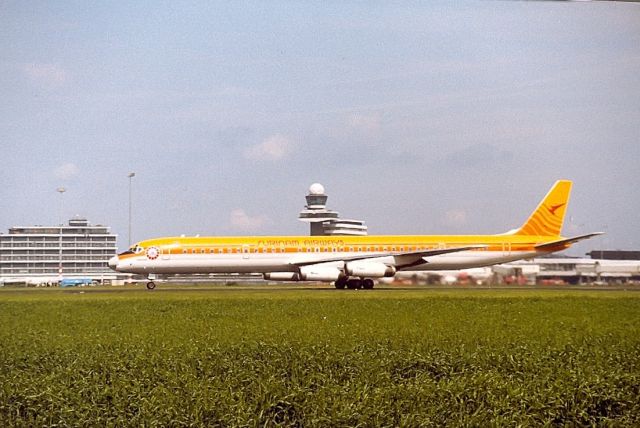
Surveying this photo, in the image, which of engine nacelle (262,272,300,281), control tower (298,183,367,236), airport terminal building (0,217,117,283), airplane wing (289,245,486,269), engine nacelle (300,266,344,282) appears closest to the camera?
engine nacelle (300,266,344,282)

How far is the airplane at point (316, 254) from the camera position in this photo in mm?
23234

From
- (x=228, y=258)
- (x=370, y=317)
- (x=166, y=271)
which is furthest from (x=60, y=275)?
(x=370, y=317)

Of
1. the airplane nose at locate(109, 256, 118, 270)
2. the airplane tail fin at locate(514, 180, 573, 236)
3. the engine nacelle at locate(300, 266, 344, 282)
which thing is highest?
the airplane tail fin at locate(514, 180, 573, 236)

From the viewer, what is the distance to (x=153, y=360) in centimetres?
762

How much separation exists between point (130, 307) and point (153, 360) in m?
8.09

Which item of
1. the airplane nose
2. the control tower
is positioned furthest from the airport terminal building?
the control tower

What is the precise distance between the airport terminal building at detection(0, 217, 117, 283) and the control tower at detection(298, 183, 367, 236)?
1896cm

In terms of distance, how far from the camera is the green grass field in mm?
Answer: 6281

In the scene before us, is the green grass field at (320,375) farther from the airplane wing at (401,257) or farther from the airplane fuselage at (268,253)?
the airplane fuselage at (268,253)

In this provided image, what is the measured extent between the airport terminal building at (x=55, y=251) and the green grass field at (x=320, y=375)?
1297cm

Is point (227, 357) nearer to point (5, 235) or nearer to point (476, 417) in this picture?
point (476, 417)

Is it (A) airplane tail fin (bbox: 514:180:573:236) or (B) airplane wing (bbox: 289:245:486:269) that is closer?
(B) airplane wing (bbox: 289:245:486:269)

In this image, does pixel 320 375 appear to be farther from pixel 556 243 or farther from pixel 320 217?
pixel 320 217

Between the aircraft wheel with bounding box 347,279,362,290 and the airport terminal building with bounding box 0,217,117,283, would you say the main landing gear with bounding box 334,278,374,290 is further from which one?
the airport terminal building with bounding box 0,217,117,283
